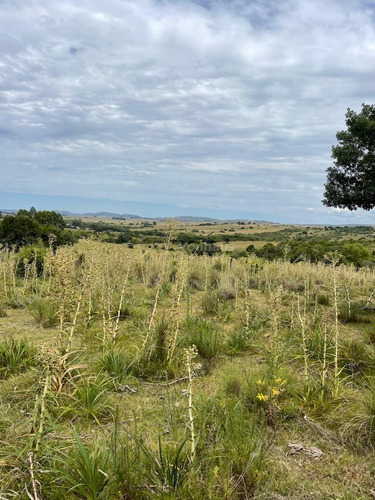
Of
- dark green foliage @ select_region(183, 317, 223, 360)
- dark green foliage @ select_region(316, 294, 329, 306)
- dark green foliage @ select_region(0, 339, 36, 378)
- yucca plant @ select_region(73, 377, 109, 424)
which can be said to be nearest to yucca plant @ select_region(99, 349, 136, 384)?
yucca plant @ select_region(73, 377, 109, 424)

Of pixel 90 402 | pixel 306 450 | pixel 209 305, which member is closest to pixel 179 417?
pixel 90 402

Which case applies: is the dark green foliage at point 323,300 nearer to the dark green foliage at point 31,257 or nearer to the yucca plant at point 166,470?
the yucca plant at point 166,470

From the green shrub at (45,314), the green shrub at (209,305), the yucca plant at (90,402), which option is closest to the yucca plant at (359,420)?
the yucca plant at (90,402)

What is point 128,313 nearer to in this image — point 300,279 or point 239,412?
point 239,412

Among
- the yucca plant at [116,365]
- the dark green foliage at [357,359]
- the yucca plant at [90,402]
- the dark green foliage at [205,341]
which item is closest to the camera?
the yucca plant at [90,402]

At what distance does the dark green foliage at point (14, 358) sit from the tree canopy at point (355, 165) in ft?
28.4

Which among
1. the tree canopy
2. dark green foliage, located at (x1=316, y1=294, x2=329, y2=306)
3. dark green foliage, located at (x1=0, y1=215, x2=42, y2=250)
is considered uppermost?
the tree canopy

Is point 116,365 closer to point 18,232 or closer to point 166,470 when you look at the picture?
point 166,470

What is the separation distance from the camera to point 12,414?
341cm

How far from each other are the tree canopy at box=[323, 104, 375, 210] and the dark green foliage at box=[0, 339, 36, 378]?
8.64m

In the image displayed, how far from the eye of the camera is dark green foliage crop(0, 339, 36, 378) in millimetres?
4441

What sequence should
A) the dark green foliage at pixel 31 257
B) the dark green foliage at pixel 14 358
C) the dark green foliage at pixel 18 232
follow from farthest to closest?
the dark green foliage at pixel 18 232 → the dark green foliage at pixel 31 257 → the dark green foliage at pixel 14 358

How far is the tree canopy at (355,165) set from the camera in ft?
30.4

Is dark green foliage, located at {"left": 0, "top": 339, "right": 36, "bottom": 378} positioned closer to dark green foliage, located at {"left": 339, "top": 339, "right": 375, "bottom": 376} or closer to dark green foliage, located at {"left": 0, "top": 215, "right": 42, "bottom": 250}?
dark green foliage, located at {"left": 339, "top": 339, "right": 375, "bottom": 376}
